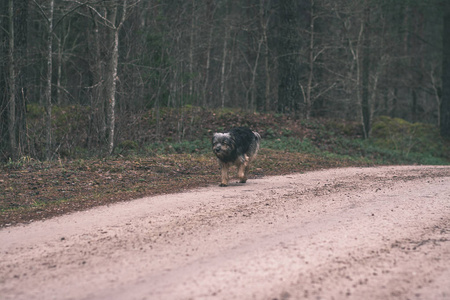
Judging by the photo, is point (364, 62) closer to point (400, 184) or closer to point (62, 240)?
point (400, 184)

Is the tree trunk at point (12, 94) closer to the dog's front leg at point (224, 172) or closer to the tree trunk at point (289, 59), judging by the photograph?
the dog's front leg at point (224, 172)

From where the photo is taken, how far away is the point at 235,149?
1111 centimetres

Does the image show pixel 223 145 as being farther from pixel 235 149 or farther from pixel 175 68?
pixel 175 68

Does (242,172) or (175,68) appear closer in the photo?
(242,172)

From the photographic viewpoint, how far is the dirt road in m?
4.76

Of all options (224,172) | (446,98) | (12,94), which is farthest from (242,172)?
(446,98)

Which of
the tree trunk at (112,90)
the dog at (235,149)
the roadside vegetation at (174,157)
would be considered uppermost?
the tree trunk at (112,90)

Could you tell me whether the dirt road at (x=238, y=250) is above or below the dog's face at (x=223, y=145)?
below

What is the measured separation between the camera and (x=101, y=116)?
15172 millimetres

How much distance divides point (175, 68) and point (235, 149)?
1087 centimetres

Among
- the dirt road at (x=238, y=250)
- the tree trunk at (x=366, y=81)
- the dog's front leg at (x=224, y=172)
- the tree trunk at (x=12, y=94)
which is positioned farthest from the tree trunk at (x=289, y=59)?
the dirt road at (x=238, y=250)

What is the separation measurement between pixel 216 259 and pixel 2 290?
2.43 metres

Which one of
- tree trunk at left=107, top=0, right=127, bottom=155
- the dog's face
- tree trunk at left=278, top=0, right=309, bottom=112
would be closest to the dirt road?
the dog's face

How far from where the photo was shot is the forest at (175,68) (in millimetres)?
15504
